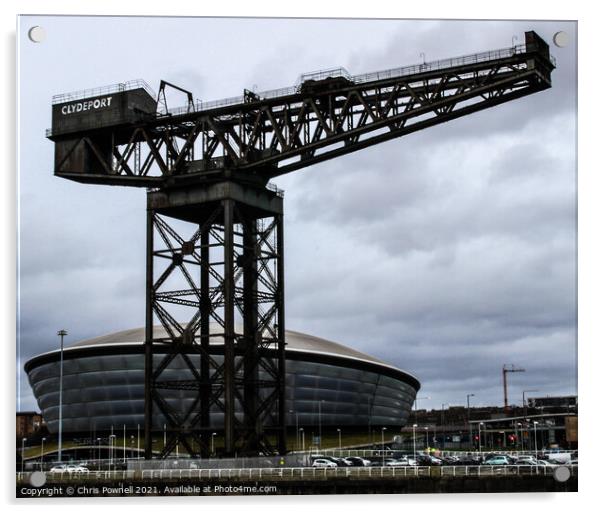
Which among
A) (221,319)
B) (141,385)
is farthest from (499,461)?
(141,385)

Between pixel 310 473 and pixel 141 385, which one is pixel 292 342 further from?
pixel 310 473

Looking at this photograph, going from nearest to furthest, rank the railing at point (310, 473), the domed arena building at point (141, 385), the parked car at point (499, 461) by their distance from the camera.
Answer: the railing at point (310, 473), the parked car at point (499, 461), the domed arena building at point (141, 385)

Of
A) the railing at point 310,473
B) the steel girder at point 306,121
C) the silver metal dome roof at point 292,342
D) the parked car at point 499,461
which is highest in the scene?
the steel girder at point 306,121

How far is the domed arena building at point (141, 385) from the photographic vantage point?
5374 inches

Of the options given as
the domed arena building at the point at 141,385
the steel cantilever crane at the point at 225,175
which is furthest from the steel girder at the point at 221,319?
the domed arena building at the point at 141,385

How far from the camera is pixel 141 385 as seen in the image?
136m

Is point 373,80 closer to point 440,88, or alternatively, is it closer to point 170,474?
point 440,88

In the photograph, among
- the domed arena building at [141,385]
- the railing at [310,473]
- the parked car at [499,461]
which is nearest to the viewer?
the railing at [310,473]

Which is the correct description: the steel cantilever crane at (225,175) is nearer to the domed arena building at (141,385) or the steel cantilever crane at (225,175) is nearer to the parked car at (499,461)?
the parked car at (499,461)

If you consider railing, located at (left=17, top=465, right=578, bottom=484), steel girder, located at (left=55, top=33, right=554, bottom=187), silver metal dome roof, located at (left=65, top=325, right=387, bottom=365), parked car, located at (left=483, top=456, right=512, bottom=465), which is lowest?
parked car, located at (left=483, top=456, right=512, bottom=465)

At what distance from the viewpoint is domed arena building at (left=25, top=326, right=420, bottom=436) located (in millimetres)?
136500

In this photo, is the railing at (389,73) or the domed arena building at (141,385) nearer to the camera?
the railing at (389,73)

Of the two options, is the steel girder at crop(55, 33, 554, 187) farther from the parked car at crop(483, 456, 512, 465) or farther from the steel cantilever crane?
the parked car at crop(483, 456, 512, 465)

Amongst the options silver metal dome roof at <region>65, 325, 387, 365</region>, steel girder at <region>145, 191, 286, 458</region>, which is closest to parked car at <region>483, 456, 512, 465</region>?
steel girder at <region>145, 191, 286, 458</region>
